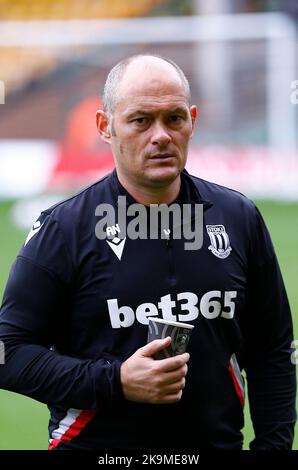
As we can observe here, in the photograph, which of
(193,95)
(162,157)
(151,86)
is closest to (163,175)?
(162,157)

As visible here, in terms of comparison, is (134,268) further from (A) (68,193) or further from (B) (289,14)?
(B) (289,14)

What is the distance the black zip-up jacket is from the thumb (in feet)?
0.46

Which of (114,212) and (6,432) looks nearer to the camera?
(114,212)

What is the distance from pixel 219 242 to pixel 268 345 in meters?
0.44

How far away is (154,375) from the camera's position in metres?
2.95

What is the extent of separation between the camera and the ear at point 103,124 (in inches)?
132

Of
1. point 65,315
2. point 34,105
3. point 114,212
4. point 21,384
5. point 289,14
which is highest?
point 289,14

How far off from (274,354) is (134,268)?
654mm

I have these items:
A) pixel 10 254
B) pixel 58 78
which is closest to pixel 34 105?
pixel 58 78

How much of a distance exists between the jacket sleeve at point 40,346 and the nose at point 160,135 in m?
0.46

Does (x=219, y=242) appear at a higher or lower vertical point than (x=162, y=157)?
lower

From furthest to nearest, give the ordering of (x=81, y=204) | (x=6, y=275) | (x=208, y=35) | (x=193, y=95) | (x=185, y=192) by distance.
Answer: (x=208, y=35)
(x=193, y=95)
(x=6, y=275)
(x=185, y=192)
(x=81, y=204)

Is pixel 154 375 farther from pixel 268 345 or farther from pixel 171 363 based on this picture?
pixel 268 345

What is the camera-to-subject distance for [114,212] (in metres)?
3.24
